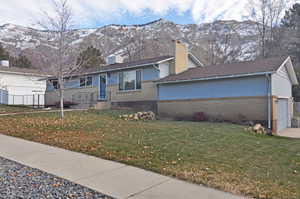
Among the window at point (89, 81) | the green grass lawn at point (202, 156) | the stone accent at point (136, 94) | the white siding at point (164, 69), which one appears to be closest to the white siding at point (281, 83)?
the green grass lawn at point (202, 156)

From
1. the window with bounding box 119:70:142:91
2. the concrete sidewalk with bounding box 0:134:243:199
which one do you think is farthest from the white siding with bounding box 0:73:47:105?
the concrete sidewalk with bounding box 0:134:243:199

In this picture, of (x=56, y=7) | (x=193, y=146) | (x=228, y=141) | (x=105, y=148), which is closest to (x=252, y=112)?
(x=228, y=141)

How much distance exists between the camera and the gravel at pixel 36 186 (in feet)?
12.7

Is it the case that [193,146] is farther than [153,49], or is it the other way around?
[153,49]

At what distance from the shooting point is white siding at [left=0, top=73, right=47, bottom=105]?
88.5 feet

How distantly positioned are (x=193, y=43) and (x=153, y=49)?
7.69 metres

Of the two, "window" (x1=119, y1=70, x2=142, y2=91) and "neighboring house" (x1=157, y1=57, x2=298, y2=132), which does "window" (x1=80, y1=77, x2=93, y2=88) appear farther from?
"neighboring house" (x1=157, y1=57, x2=298, y2=132)

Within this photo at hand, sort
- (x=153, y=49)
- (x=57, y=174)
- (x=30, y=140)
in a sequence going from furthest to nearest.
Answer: (x=153, y=49), (x=30, y=140), (x=57, y=174)

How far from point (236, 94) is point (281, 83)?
147 inches

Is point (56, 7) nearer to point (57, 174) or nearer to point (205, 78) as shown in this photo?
point (205, 78)

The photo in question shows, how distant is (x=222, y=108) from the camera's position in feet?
49.1

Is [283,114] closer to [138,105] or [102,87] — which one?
[138,105]

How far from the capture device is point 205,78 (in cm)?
1542

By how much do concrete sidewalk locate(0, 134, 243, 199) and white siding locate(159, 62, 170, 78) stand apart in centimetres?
1284
